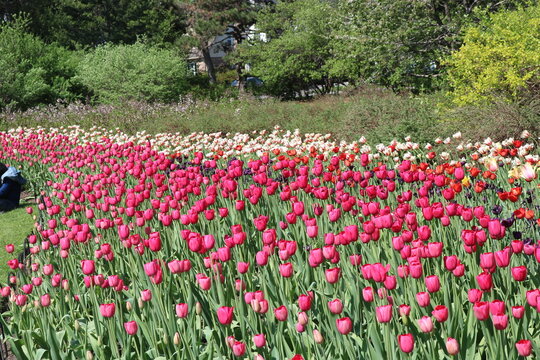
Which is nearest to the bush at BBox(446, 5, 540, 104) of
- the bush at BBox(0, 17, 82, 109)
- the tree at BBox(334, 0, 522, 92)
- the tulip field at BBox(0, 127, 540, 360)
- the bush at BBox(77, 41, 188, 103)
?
the tree at BBox(334, 0, 522, 92)

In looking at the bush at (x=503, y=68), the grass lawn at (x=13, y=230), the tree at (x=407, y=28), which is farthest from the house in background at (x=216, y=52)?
the grass lawn at (x=13, y=230)

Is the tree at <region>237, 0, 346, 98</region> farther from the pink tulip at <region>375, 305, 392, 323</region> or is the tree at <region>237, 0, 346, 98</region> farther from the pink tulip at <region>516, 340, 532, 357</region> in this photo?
the pink tulip at <region>516, 340, 532, 357</region>

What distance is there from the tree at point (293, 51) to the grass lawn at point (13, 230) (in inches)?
698

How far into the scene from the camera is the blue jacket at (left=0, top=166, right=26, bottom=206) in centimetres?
921

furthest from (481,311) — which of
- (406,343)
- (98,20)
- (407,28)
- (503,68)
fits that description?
(98,20)

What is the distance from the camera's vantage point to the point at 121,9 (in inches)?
1591

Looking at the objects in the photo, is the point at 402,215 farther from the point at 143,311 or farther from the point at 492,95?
the point at 492,95

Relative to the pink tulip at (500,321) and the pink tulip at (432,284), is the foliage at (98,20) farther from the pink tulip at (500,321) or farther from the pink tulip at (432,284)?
the pink tulip at (500,321)

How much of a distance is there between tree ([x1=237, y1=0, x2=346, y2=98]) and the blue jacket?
17.2 m

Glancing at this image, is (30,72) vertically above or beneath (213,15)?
beneath

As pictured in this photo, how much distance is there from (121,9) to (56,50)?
10.6m

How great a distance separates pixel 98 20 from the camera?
132 feet

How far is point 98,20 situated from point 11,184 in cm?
3312

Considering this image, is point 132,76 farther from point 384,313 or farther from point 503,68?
point 384,313
